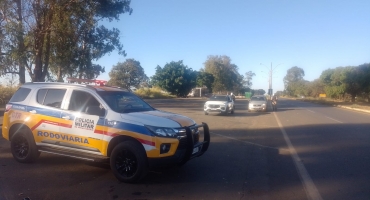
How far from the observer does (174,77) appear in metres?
74.8

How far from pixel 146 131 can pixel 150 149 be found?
0.35 meters

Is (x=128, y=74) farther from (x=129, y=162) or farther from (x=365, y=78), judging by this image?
(x=129, y=162)

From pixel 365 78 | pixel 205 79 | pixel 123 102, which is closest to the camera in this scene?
pixel 123 102

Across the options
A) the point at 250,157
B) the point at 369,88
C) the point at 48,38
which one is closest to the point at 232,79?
the point at 369,88

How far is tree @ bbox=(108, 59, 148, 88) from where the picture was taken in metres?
74.9

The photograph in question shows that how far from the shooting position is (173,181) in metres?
7.53

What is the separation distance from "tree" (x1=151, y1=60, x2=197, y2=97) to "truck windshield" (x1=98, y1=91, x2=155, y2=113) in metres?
65.1

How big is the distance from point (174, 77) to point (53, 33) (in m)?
49.2

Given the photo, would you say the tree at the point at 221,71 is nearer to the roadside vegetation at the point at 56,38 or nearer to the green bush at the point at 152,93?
the green bush at the point at 152,93

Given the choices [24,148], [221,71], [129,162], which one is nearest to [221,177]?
[129,162]

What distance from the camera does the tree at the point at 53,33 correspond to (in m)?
25.5

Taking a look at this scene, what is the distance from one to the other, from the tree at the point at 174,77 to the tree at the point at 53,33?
42.2m

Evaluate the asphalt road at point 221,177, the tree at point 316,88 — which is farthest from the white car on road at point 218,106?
the tree at point 316,88

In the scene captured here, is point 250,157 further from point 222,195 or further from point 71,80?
point 71,80
